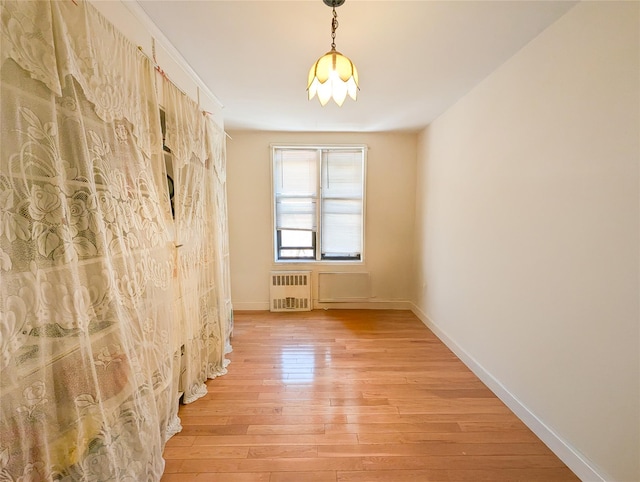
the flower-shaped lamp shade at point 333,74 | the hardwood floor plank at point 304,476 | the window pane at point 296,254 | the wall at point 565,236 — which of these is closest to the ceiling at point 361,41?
the wall at point 565,236

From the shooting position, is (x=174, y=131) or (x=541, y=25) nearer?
(x=541, y=25)

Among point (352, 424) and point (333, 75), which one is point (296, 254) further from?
point (333, 75)

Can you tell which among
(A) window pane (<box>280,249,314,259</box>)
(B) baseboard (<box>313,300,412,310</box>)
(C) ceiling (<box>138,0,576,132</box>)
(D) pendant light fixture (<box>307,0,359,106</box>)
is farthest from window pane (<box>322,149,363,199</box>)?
(D) pendant light fixture (<box>307,0,359,106</box>)

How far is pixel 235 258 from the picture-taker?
380cm

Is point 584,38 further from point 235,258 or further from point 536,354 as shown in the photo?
point 235,258

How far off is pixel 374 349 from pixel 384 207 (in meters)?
2.00

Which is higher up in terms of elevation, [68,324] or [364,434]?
[68,324]

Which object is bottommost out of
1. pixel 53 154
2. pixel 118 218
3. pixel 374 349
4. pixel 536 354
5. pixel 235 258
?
pixel 374 349

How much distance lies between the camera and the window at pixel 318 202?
378 centimetres

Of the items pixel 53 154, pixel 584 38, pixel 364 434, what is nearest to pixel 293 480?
pixel 364 434

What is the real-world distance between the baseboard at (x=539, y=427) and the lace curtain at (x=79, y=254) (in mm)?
2251

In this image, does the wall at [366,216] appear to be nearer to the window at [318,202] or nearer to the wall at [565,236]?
the window at [318,202]

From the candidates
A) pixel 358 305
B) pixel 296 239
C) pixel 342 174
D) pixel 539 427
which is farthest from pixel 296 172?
pixel 539 427

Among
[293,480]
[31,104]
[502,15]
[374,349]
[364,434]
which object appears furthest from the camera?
[374,349]
